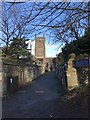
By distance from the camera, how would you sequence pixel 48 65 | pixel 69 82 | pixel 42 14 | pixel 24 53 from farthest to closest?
pixel 48 65
pixel 24 53
pixel 69 82
pixel 42 14

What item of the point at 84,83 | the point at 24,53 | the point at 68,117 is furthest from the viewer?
the point at 24,53

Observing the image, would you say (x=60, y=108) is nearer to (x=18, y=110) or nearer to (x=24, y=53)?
(x=18, y=110)

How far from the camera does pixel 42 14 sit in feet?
29.7

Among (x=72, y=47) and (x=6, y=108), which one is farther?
(x=72, y=47)

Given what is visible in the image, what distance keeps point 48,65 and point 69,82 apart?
7527cm

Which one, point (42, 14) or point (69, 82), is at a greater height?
point (42, 14)

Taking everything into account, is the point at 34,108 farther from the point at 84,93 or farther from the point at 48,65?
the point at 48,65

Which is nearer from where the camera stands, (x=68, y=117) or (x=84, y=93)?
(x=68, y=117)

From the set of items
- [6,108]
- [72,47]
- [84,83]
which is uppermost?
[72,47]

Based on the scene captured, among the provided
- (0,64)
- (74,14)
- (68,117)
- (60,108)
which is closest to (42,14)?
(74,14)

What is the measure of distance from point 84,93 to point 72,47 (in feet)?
22.7

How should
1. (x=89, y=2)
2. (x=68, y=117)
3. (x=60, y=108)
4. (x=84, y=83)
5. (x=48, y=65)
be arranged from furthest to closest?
(x=48, y=65) → (x=84, y=83) → (x=60, y=108) → (x=68, y=117) → (x=89, y=2)

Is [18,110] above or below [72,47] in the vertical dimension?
below

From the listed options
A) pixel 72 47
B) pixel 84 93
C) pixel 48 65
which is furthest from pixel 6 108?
pixel 48 65
